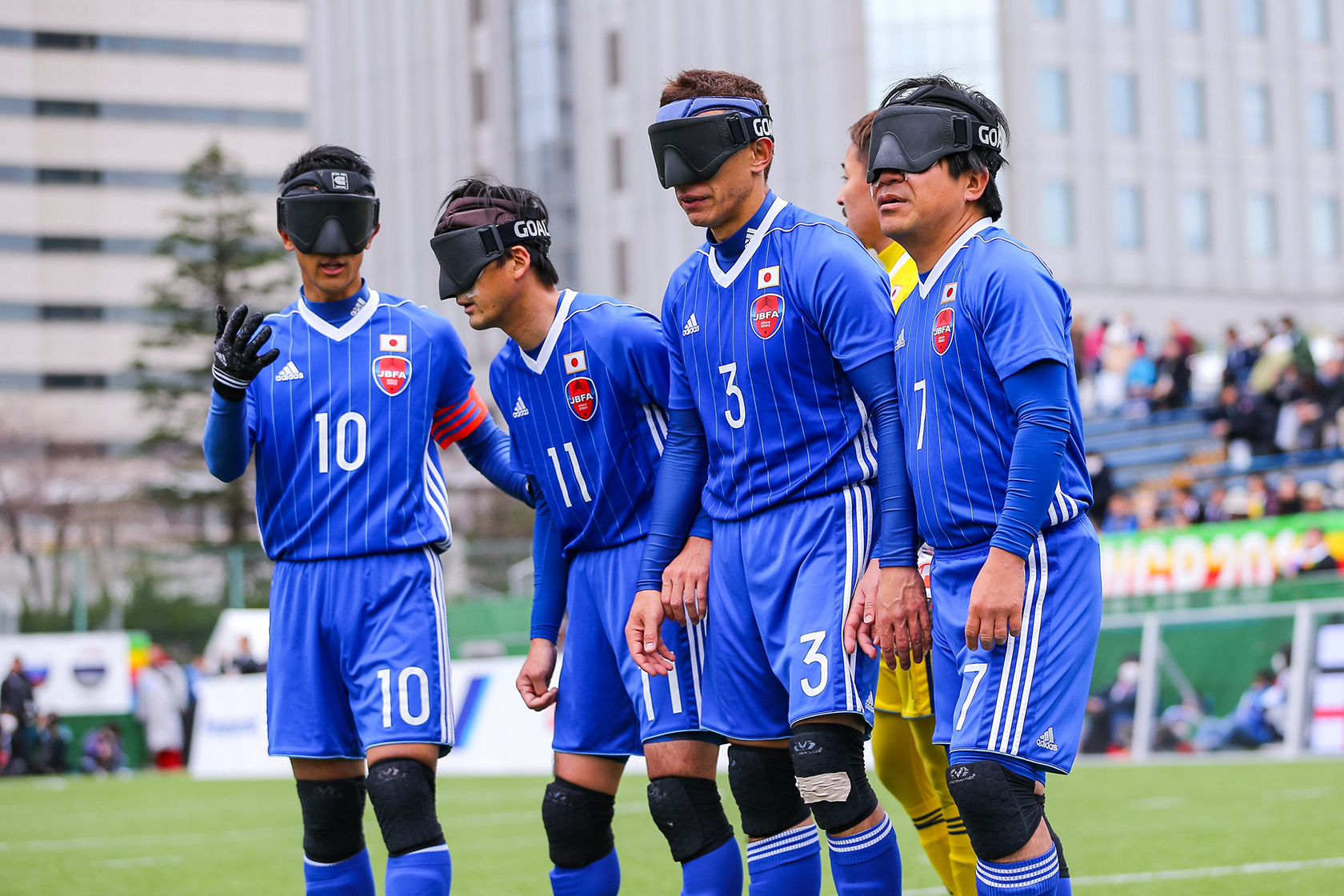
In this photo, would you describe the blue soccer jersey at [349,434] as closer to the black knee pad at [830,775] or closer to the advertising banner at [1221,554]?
the black knee pad at [830,775]

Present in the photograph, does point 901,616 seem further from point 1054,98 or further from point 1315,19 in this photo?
point 1315,19


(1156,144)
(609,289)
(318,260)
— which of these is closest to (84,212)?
(609,289)

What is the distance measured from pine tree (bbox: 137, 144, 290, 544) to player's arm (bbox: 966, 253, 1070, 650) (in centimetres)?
4727

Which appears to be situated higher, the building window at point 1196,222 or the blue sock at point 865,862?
the building window at point 1196,222

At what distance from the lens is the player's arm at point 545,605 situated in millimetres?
5676

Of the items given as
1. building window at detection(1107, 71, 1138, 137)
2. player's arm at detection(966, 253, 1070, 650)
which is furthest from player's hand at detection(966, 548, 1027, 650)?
building window at detection(1107, 71, 1138, 137)

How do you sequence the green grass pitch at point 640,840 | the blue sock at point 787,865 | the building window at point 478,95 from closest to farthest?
the blue sock at point 787,865 → the green grass pitch at point 640,840 → the building window at point 478,95

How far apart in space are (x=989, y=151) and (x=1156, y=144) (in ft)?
156

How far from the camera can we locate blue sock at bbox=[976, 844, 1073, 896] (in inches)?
163

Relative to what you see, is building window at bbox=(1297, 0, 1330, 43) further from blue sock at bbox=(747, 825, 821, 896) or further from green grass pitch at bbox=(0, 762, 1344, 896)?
blue sock at bbox=(747, 825, 821, 896)

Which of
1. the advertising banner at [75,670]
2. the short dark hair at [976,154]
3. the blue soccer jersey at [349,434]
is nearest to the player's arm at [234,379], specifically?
the blue soccer jersey at [349,434]

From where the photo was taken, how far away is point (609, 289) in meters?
54.2

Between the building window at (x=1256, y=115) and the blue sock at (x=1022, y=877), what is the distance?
50.8 metres

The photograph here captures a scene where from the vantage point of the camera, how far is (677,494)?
5141mm
